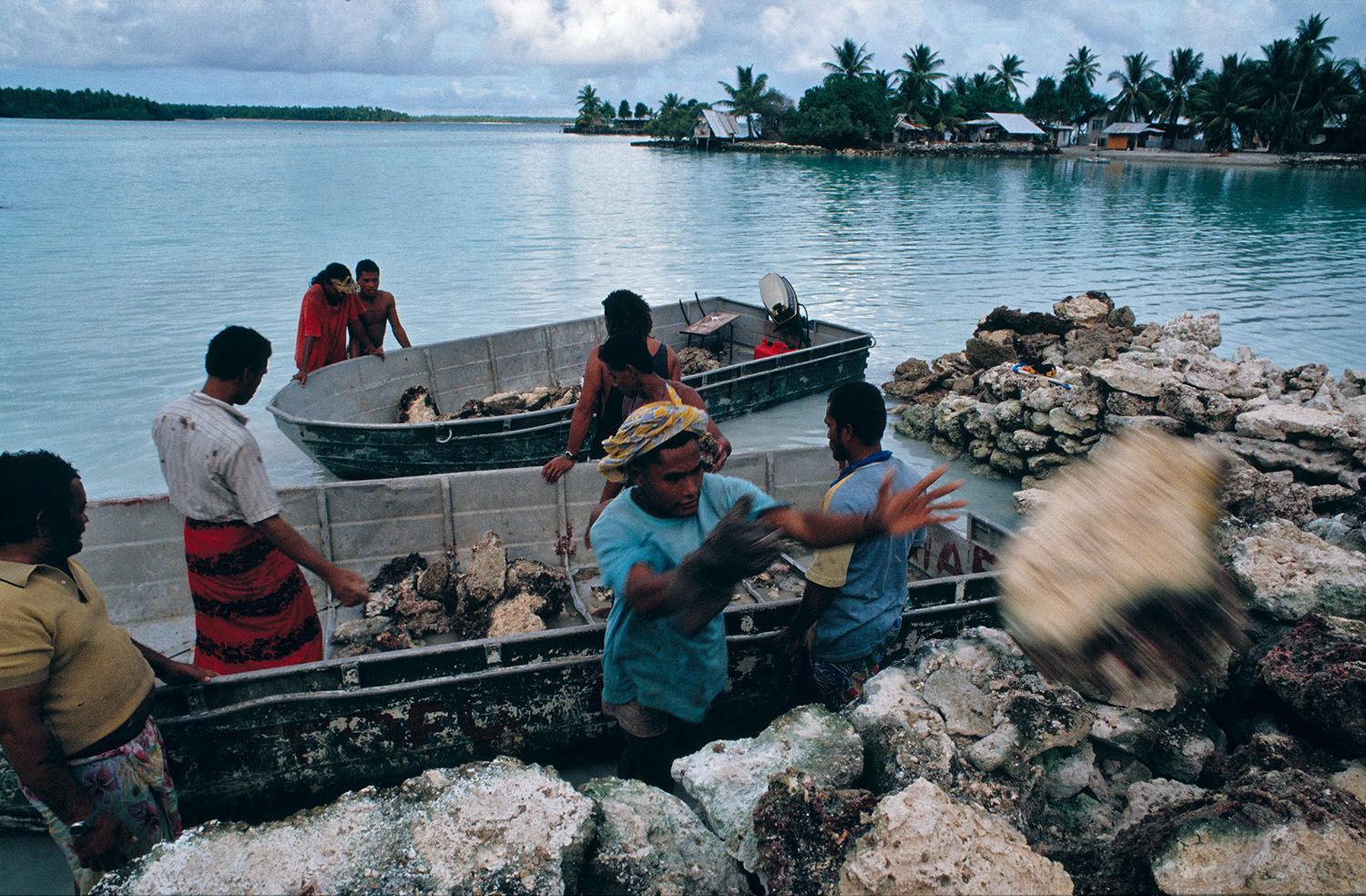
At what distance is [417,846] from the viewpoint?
2104mm

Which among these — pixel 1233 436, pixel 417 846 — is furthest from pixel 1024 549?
pixel 1233 436

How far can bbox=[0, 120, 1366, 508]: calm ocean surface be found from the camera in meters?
12.5

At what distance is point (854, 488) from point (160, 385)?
40.9 ft

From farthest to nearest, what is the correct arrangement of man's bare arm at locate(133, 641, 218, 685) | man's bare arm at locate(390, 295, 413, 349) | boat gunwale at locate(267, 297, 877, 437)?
man's bare arm at locate(390, 295, 413, 349), boat gunwale at locate(267, 297, 877, 437), man's bare arm at locate(133, 641, 218, 685)

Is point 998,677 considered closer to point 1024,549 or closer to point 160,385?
point 1024,549

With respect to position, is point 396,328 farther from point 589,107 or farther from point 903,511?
point 589,107

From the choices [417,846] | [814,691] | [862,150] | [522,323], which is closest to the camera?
[417,846]

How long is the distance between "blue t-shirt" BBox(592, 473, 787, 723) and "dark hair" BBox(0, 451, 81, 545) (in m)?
1.56

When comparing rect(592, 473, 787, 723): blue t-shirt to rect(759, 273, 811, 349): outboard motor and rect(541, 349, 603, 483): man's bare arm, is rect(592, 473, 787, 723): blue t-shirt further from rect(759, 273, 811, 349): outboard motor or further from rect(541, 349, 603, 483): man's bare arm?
rect(759, 273, 811, 349): outboard motor

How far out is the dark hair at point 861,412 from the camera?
2820 millimetres

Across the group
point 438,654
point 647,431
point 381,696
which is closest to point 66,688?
point 381,696

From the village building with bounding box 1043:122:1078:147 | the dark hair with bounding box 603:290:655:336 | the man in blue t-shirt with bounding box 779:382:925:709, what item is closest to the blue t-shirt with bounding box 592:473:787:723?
the man in blue t-shirt with bounding box 779:382:925:709

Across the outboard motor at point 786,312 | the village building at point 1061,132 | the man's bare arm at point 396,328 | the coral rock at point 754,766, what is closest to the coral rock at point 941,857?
the coral rock at point 754,766

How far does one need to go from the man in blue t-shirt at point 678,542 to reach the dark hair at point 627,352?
1763 millimetres
